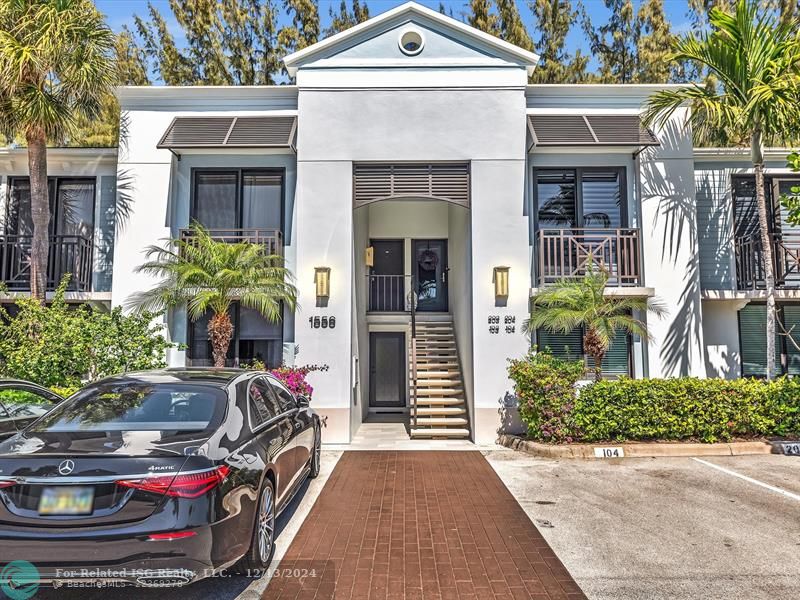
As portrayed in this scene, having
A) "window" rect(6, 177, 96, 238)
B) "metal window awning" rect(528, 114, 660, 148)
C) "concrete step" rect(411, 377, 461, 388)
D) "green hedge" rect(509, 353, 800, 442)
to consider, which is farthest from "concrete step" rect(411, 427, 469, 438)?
"window" rect(6, 177, 96, 238)

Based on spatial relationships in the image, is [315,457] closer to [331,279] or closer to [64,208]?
[331,279]

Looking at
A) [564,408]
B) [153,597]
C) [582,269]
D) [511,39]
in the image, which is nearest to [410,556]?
[153,597]

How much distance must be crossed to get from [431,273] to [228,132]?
602 centimetres

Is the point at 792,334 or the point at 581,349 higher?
the point at 792,334

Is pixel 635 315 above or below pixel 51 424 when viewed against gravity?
above

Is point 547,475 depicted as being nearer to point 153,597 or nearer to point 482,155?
point 153,597

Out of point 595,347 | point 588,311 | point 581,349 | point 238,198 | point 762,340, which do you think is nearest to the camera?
point 588,311

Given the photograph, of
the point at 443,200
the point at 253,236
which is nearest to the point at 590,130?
the point at 443,200

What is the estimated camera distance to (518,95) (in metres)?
9.95

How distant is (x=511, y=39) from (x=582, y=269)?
36.0 feet

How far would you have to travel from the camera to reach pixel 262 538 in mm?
3986

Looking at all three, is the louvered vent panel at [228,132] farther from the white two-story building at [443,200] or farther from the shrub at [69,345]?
the shrub at [69,345]

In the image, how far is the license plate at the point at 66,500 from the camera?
3078 millimetres

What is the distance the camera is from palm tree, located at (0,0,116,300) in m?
8.80
